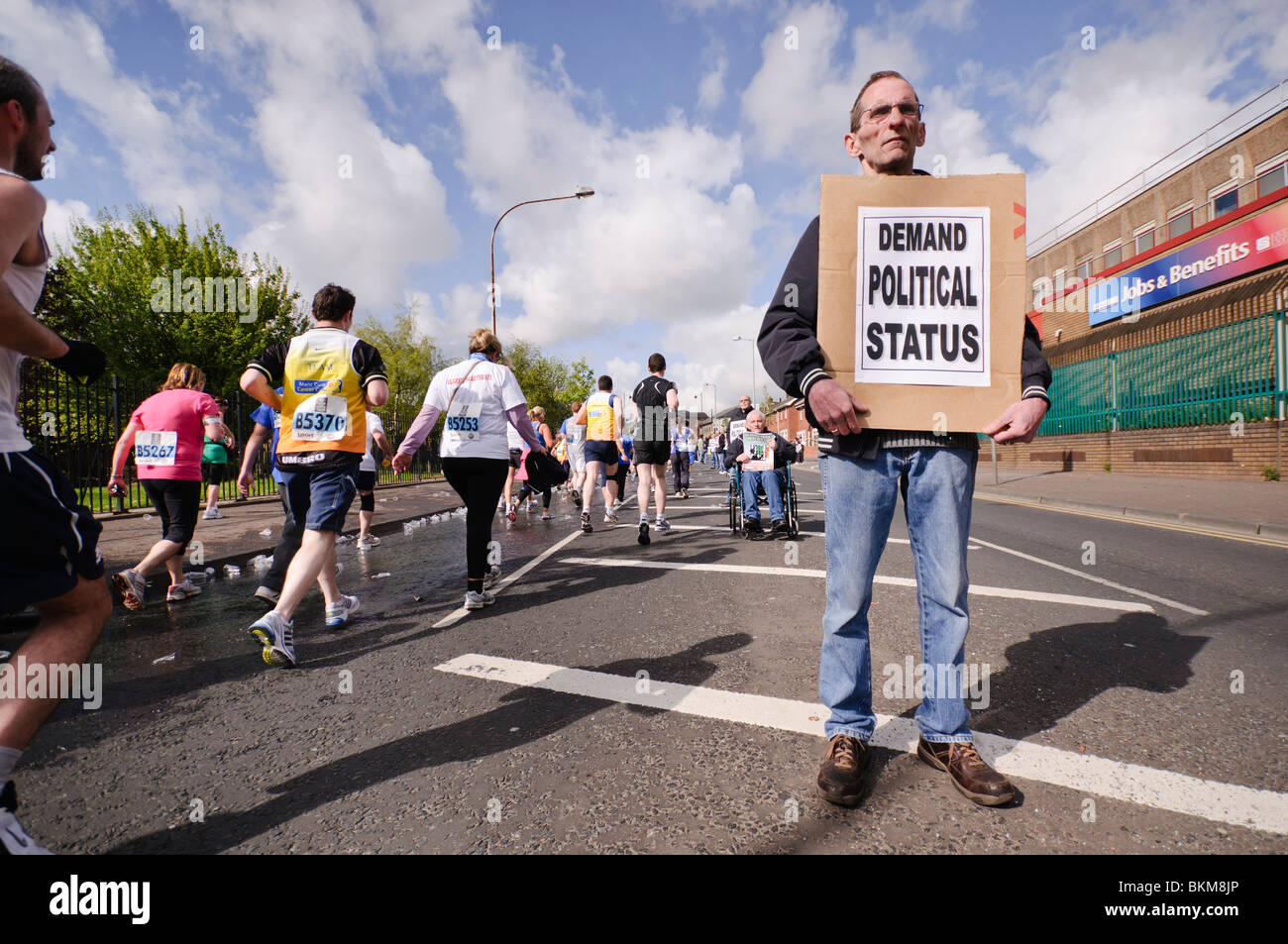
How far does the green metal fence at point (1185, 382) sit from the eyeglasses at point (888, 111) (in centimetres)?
1527

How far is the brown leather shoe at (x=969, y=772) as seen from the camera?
6.21 ft

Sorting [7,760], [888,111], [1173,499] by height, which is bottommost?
[1173,499]

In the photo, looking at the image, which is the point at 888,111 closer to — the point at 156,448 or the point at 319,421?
the point at 319,421

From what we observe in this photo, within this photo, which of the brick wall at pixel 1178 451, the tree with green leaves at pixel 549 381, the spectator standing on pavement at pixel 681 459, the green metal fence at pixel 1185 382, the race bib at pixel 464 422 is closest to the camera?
the race bib at pixel 464 422

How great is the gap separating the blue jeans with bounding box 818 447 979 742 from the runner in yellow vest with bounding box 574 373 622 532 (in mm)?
6561

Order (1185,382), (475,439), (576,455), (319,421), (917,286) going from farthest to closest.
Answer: (1185,382)
(576,455)
(475,439)
(319,421)
(917,286)

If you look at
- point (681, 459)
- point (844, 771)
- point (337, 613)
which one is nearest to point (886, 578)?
point (844, 771)

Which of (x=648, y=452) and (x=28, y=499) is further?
(x=648, y=452)

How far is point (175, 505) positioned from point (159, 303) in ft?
86.5

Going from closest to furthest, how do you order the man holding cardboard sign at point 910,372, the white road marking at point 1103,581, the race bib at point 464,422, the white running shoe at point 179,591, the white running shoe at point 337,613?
the man holding cardboard sign at point 910,372 < the white running shoe at point 337,613 < the white road marking at point 1103,581 < the race bib at point 464,422 < the white running shoe at point 179,591

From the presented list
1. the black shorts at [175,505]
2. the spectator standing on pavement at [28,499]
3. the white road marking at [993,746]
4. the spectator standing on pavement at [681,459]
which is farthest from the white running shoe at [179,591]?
the spectator standing on pavement at [681,459]

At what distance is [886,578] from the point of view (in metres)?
5.10

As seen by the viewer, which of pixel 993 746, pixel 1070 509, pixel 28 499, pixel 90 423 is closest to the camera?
pixel 28 499

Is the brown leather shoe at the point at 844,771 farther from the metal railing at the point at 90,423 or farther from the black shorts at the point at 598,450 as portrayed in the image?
the metal railing at the point at 90,423
